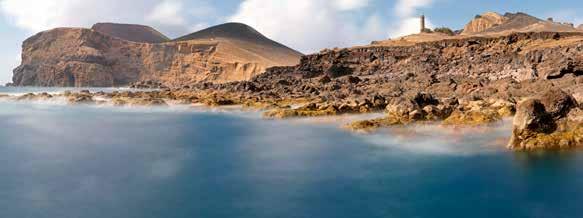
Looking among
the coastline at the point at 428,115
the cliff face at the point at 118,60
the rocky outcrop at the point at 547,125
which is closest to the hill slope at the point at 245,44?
the cliff face at the point at 118,60

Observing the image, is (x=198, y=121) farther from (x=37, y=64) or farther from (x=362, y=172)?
(x=37, y=64)

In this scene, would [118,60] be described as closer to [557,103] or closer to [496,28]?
[496,28]

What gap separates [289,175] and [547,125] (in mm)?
A: 9929

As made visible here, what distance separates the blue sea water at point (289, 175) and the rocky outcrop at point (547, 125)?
782mm

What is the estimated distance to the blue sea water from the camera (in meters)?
13.2

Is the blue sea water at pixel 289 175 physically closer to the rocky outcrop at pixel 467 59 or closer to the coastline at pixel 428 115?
the coastline at pixel 428 115

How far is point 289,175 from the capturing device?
55.7ft

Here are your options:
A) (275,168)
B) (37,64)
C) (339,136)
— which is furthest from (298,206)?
(37,64)

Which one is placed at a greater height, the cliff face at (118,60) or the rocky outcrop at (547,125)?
the cliff face at (118,60)

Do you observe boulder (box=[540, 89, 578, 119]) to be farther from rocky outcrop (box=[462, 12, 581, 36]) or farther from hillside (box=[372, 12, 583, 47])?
rocky outcrop (box=[462, 12, 581, 36])

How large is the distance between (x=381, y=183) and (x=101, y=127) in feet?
70.7

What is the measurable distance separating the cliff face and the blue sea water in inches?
4299

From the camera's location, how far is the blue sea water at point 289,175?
43.4 feet

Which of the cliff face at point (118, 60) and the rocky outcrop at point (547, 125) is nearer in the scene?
the rocky outcrop at point (547, 125)
